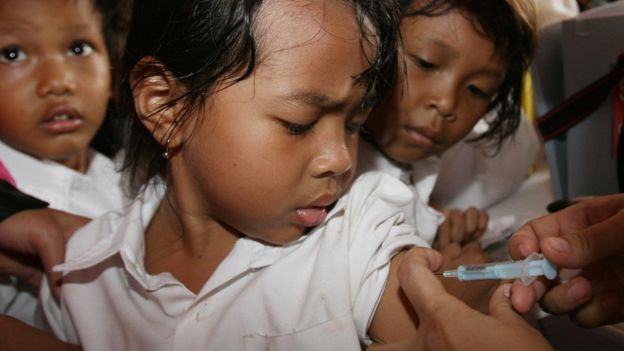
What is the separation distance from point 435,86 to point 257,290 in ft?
1.43

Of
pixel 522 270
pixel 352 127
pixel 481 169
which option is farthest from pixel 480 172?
pixel 522 270

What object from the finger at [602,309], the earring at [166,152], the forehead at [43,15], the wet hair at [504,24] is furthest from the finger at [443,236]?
the forehead at [43,15]

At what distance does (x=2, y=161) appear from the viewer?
1106mm

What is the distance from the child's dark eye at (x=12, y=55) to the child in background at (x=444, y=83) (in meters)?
0.54

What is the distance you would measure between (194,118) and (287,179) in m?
0.14

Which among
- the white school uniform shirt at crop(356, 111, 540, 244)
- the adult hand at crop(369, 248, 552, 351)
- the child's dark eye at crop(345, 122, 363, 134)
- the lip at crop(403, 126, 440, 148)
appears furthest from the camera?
the white school uniform shirt at crop(356, 111, 540, 244)

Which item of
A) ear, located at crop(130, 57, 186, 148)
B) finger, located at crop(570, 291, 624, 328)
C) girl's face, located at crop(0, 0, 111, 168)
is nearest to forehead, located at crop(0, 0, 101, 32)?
girl's face, located at crop(0, 0, 111, 168)

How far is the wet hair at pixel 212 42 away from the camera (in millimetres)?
763

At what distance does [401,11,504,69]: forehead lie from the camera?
1025mm

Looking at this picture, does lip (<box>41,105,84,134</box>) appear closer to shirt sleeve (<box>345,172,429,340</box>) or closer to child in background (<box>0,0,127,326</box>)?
child in background (<box>0,0,127,326</box>)

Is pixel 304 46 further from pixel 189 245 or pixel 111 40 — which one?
pixel 111 40

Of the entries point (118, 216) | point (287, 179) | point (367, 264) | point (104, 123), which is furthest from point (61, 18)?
point (367, 264)

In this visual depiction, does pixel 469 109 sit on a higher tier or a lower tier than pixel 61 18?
lower

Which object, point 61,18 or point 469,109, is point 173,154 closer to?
point 61,18
